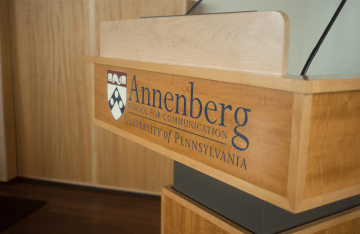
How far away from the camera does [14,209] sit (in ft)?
8.46


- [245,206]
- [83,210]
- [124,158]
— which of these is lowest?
[83,210]

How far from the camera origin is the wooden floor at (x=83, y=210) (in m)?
2.33

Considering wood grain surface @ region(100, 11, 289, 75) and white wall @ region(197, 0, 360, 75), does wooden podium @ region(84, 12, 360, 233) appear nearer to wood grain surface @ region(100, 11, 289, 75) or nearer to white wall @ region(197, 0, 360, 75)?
wood grain surface @ region(100, 11, 289, 75)

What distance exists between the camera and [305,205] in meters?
0.60

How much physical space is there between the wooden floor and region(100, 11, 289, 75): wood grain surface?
1.66 m

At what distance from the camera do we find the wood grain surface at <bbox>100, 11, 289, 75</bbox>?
2.05 feet

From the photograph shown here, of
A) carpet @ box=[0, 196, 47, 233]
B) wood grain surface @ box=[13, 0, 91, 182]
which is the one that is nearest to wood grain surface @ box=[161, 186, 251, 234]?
carpet @ box=[0, 196, 47, 233]

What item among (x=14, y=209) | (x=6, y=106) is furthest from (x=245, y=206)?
(x=6, y=106)

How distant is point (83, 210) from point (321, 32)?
214 cm

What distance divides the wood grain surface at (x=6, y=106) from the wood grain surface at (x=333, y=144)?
2.99 metres

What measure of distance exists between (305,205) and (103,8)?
2.51 meters

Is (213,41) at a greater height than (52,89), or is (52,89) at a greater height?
(213,41)

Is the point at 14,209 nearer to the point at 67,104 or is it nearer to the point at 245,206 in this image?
the point at 67,104

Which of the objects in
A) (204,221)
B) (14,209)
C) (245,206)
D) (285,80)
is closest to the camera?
(285,80)
